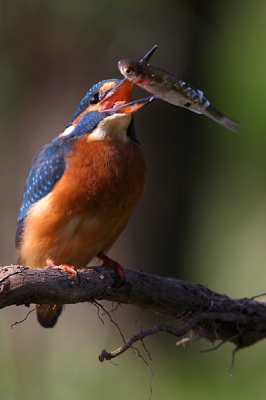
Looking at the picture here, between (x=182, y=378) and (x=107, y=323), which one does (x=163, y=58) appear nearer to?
(x=107, y=323)

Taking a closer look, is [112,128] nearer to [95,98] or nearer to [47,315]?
[95,98]

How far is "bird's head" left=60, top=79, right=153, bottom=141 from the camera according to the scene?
3.09 metres

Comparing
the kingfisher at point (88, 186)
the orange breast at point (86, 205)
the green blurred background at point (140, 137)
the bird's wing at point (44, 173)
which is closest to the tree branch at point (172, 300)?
the kingfisher at point (88, 186)

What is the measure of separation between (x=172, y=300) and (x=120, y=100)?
980 millimetres

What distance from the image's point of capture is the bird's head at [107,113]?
3.09 meters

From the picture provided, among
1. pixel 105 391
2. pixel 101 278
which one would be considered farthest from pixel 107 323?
pixel 101 278

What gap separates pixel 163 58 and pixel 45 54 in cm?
99

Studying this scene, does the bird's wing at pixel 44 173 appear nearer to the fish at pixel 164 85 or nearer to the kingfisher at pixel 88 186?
the kingfisher at pixel 88 186

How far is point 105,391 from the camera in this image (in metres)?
4.63

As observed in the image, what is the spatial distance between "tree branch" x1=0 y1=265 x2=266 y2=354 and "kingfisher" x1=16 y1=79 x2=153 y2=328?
11 cm

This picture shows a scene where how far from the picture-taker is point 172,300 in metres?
3.03

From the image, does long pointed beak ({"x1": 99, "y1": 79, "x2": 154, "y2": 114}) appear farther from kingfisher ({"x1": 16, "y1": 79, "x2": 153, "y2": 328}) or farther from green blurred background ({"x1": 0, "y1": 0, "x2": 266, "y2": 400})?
green blurred background ({"x1": 0, "y1": 0, "x2": 266, "y2": 400})

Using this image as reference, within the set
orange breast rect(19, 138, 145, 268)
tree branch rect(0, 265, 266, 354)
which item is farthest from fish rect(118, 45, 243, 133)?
tree branch rect(0, 265, 266, 354)

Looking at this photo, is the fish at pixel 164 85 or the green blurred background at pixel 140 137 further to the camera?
the green blurred background at pixel 140 137
